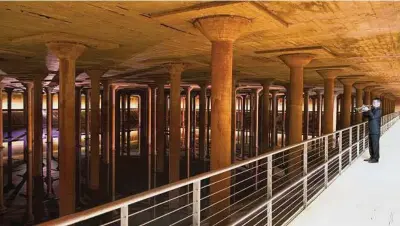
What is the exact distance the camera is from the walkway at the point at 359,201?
16.4 feet

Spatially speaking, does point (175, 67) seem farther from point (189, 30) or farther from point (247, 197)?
point (247, 197)

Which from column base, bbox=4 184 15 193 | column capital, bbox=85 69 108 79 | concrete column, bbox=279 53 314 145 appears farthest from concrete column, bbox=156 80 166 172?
concrete column, bbox=279 53 314 145

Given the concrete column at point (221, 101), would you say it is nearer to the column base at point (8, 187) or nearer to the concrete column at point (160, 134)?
the concrete column at point (160, 134)

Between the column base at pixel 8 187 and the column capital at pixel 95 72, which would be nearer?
the column base at pixel 8 187

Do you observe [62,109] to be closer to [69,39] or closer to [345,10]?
[69,39]

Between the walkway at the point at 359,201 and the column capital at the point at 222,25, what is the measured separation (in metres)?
3.42

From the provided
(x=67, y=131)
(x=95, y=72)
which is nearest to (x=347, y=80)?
(x=95, y=72)

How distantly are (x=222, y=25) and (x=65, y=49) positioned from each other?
16.2 ft

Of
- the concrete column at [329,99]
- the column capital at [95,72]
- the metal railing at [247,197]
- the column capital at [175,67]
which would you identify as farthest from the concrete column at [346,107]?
the column capital at [95,72]

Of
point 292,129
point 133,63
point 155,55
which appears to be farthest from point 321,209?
point 133,63

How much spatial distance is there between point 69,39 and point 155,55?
366 cm

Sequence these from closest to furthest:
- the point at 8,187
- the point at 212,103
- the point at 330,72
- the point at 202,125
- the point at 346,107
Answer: the point at 212,103 → the point at 330,72 → the point at 8,187 → the point at 346,107 → the point at 202,125

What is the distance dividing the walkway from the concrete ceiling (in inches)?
128

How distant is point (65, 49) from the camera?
31.5ft
